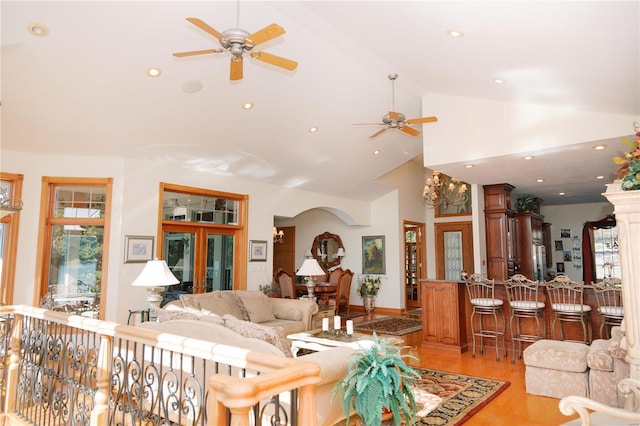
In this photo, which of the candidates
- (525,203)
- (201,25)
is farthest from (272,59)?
(525,203)

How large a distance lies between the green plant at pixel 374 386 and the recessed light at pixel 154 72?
3824 mm

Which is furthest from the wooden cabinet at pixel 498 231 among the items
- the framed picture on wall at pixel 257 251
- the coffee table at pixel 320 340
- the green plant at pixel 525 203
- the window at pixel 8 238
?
the window at pixel 8 238

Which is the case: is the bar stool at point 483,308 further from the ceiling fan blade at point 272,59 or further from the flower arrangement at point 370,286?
the flower arrangement at point 370,286

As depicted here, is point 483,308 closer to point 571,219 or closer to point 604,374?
point 604,374

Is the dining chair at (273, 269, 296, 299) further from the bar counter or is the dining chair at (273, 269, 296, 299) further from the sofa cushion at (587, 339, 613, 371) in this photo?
the sofa cushion at (587, 339, 613, 371)

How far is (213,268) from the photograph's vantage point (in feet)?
23.6

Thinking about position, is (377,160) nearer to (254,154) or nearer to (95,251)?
(254,154)

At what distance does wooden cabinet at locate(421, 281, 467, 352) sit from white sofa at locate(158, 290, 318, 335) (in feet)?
5.80

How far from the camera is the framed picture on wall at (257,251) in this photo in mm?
7611

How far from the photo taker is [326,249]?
11.3 meters

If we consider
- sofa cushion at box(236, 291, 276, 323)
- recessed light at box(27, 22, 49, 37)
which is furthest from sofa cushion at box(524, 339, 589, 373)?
recessed light at box(27, 22, 49, 37)

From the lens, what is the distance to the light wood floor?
137 inches

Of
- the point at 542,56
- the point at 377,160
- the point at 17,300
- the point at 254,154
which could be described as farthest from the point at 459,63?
the point at 17,300

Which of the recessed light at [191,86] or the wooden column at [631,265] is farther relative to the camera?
the recessed light at [191,86]
